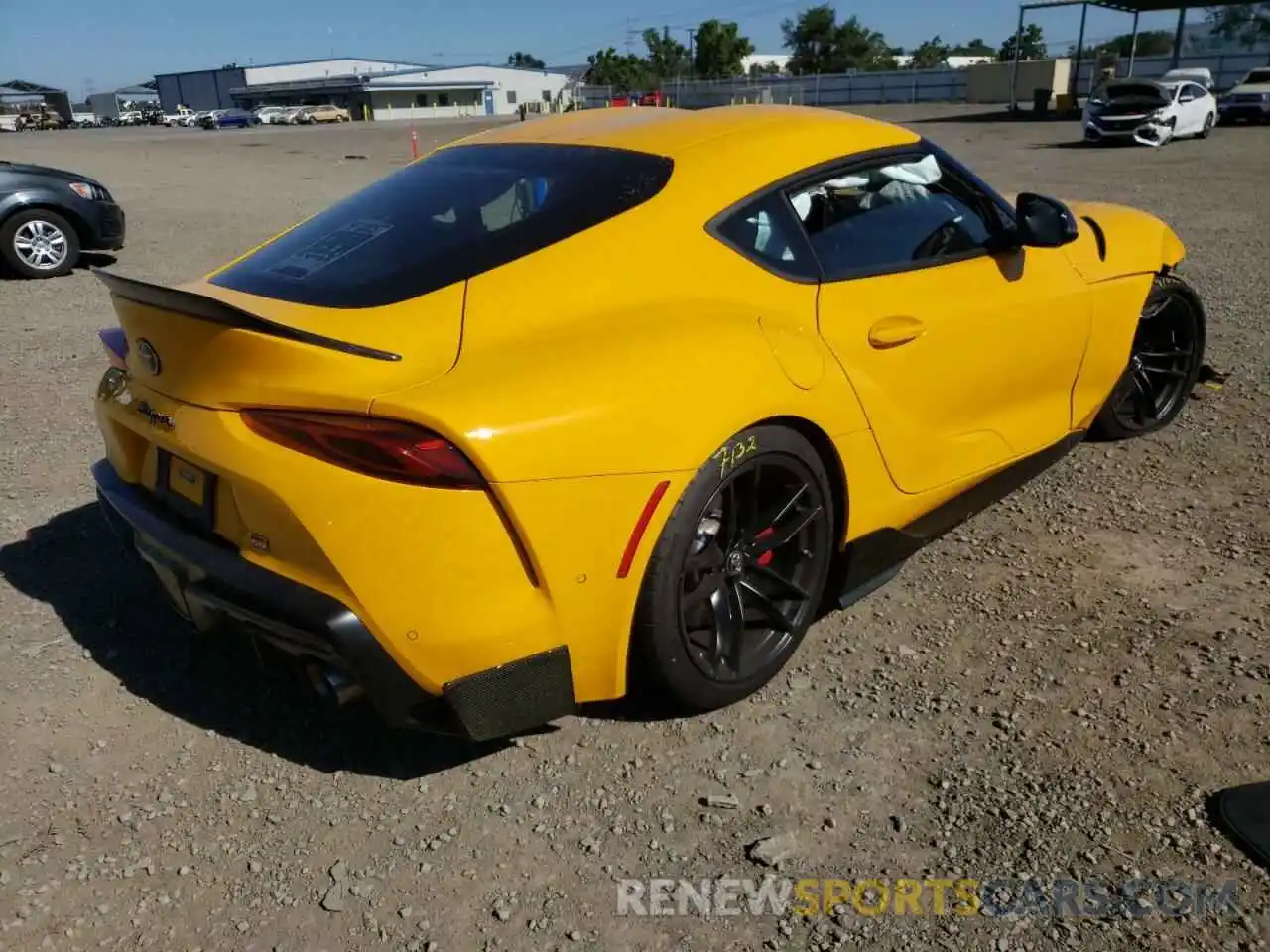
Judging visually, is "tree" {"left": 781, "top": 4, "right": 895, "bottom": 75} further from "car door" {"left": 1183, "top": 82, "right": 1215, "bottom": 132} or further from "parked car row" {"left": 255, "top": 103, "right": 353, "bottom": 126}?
"car door" {"left": 1183, "top": 82, "right": 1215, "bottom": 132}

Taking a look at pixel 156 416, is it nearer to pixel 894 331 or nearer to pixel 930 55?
pixel 894 331

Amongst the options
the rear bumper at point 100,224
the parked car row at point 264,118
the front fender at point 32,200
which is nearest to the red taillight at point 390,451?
the front fender at point 32,200

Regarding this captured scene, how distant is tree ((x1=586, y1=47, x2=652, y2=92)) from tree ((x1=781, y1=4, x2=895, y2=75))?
15.0 m

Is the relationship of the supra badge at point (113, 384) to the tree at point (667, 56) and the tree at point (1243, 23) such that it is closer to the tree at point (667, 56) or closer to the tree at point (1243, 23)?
the tree at point (1243, 23)

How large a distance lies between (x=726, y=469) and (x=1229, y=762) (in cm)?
146

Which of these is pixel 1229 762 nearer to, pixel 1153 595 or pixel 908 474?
pixel 1153 595

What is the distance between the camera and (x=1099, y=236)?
391cm

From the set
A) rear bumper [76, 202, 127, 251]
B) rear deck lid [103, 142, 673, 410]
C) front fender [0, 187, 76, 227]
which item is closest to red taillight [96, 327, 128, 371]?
rear deck lid [103, 142, 673, 410]

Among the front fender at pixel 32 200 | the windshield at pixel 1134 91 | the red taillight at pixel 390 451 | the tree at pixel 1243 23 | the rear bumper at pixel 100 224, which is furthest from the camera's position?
the tree at pixel 1243 23

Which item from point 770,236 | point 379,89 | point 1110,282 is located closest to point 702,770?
point 770,236

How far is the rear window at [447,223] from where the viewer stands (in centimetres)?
255

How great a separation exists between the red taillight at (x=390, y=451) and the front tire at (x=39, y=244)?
8.78m

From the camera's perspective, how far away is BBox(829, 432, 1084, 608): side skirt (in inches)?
119

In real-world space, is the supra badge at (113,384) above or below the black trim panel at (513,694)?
above
